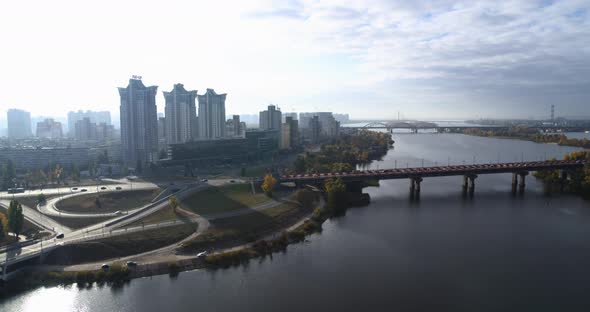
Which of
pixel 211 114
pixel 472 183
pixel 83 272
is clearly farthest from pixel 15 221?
pixel 211 114

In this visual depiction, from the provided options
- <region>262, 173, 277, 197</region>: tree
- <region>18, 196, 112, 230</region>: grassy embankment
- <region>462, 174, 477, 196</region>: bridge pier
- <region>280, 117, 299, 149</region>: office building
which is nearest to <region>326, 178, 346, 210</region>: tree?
<region>262, 173, 277, 197</region>: tree

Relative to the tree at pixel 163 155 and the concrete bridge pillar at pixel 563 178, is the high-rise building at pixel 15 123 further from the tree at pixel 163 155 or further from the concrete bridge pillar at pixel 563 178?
the concrete bridge pillar at pixel 563 178

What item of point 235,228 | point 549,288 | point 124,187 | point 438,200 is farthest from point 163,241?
point 438,200

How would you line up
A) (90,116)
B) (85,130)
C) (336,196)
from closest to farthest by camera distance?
(336,196) → (85,130) → (90,116)

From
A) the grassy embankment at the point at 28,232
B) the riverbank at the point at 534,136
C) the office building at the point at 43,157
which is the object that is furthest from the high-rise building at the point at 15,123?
the riverbank at the point at 534,136

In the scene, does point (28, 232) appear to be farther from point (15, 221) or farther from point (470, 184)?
point (470, 184)

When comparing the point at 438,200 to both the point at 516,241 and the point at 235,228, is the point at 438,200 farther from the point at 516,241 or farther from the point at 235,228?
the point at 235,228

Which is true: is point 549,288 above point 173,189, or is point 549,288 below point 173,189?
below
